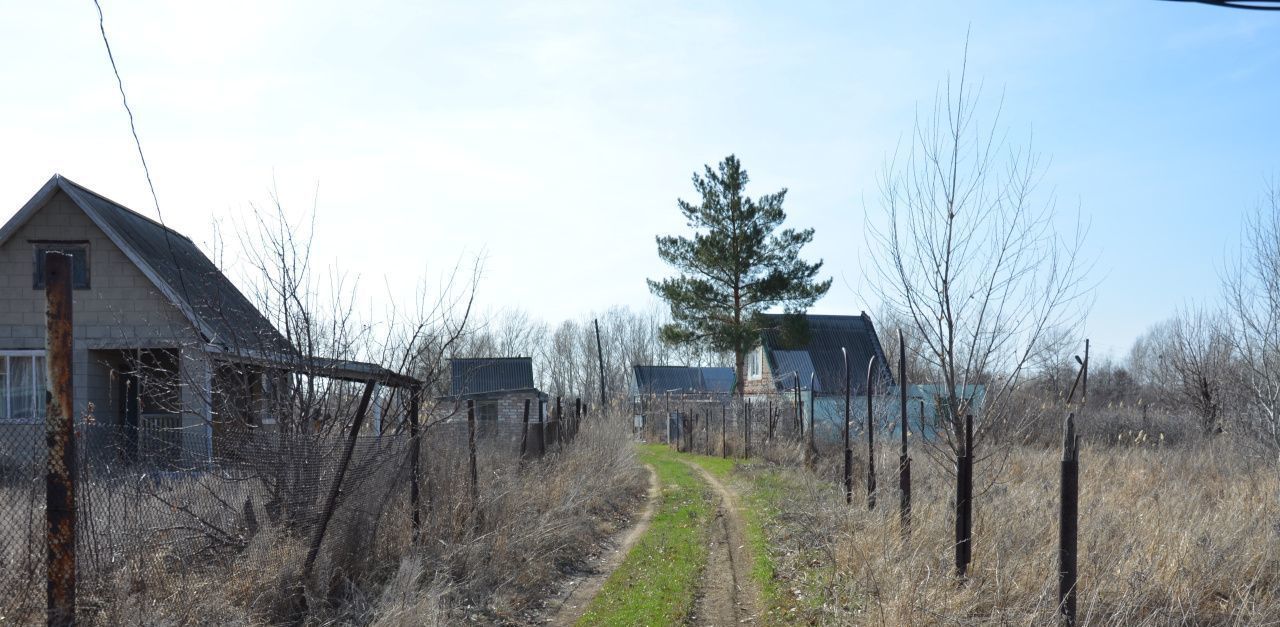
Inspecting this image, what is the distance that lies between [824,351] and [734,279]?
6.46m

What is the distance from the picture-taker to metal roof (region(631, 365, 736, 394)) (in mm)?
59812

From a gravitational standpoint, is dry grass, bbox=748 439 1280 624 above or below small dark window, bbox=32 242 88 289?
below

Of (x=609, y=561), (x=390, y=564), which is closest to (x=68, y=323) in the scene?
(x=390, y=564)

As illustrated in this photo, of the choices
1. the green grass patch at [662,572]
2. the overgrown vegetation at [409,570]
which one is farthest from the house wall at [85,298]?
the green grass patch at [662,572]

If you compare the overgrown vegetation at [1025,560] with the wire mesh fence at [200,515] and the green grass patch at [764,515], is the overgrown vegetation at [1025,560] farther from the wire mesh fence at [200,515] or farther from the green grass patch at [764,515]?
the wire mesh fence at [200,515]

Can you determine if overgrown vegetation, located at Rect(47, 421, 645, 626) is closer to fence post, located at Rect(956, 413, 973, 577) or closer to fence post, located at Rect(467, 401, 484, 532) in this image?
fence post, located at Rect(467, 401, 484, 532)

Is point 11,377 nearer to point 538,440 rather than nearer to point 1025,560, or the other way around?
point 538,440

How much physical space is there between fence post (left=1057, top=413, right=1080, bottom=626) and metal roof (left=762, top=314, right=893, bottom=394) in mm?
32268

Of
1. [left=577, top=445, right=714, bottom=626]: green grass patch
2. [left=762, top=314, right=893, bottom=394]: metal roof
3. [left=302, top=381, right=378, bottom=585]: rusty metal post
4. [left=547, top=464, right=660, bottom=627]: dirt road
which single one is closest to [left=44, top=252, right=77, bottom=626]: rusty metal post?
[left=302, top=381, right=378, bottom=585]: rusty metal post

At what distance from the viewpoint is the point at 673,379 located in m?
62.8

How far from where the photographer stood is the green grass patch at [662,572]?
869 cm

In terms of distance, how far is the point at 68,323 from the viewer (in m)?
5.02

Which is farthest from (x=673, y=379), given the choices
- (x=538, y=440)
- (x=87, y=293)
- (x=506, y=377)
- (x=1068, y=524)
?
(x=1068, y=524)

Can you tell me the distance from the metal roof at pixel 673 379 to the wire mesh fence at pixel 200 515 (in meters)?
48.6
